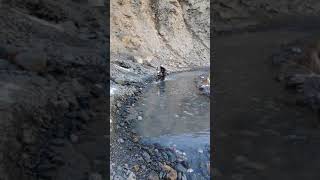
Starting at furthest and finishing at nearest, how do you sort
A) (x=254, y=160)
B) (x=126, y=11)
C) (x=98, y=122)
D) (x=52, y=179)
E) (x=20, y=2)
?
(x=126, y=11)
(x=20, y=2)
(x=98, y=122)
(x=254, y=160)
(x=52, y=179)

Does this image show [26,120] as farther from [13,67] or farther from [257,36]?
[257,36]

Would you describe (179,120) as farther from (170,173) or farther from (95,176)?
(95,176)

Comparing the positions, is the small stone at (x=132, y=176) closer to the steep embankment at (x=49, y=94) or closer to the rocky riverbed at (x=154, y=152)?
the rocky riverbed at (x=154, y=152)

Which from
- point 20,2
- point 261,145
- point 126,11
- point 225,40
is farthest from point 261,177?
point 225,40

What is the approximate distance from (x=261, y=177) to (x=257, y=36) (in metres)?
12.5

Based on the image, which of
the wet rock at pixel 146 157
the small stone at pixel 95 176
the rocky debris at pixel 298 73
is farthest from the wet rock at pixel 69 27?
the small stone at pixel 95 176

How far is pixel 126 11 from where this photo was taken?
15.2 meters

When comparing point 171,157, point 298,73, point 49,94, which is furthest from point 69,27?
point 171,157

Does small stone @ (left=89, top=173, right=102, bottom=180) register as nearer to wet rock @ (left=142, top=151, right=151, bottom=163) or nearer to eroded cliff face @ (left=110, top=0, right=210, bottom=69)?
wet rock @ (left=142, top=151, right=151, bottom=163)

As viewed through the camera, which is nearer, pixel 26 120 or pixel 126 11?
pixel 26 120

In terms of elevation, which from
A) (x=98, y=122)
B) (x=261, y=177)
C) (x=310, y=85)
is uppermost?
(x=310, y=85)

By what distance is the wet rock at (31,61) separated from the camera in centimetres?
764

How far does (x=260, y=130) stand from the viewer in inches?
303

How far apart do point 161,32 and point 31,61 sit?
8543 mm
